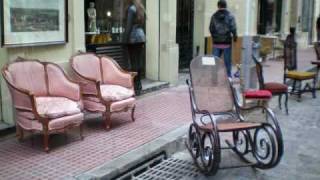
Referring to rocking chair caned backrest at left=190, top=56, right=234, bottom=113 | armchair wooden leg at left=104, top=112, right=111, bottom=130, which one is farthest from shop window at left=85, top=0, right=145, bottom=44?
rocking chair caned backrest at left=190, top=56, right=234, bottom=113

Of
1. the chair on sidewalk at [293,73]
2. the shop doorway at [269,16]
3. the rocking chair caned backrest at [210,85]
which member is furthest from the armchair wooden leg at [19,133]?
the shop doorway at [269,16]

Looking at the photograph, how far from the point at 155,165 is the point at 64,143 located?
3.87ft

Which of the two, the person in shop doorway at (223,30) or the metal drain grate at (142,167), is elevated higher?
the person in shop doorway at (223,30)

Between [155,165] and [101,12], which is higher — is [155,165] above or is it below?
below

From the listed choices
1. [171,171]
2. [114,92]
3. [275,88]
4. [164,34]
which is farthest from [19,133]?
[164,34]

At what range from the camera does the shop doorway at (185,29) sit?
12.2 meters

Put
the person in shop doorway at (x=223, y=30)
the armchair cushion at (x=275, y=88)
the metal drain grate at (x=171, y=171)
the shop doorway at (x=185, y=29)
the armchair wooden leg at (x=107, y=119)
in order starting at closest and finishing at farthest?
1. the metal drain grate at (x=171, y=171)
2. the armchair wooden leg at (x=107, y=119)
3. the armchair cushion at (x=275, y=88)
4. the person in shop doorway at (x=223, y=30)
5. the shop doorway at (x=185, y=29)

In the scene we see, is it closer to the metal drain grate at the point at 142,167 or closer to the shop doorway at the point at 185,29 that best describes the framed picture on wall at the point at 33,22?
the metal drain grate at the point at 142,167

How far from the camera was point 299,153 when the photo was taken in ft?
20.2

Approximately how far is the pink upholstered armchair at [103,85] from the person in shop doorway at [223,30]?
3229 millimetres

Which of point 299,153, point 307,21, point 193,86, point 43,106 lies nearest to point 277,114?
point 299,153

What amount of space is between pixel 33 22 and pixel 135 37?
2828mm

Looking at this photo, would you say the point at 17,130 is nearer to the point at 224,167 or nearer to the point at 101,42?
the point at 224,167

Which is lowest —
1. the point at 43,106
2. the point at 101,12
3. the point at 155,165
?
the point at 155,165
